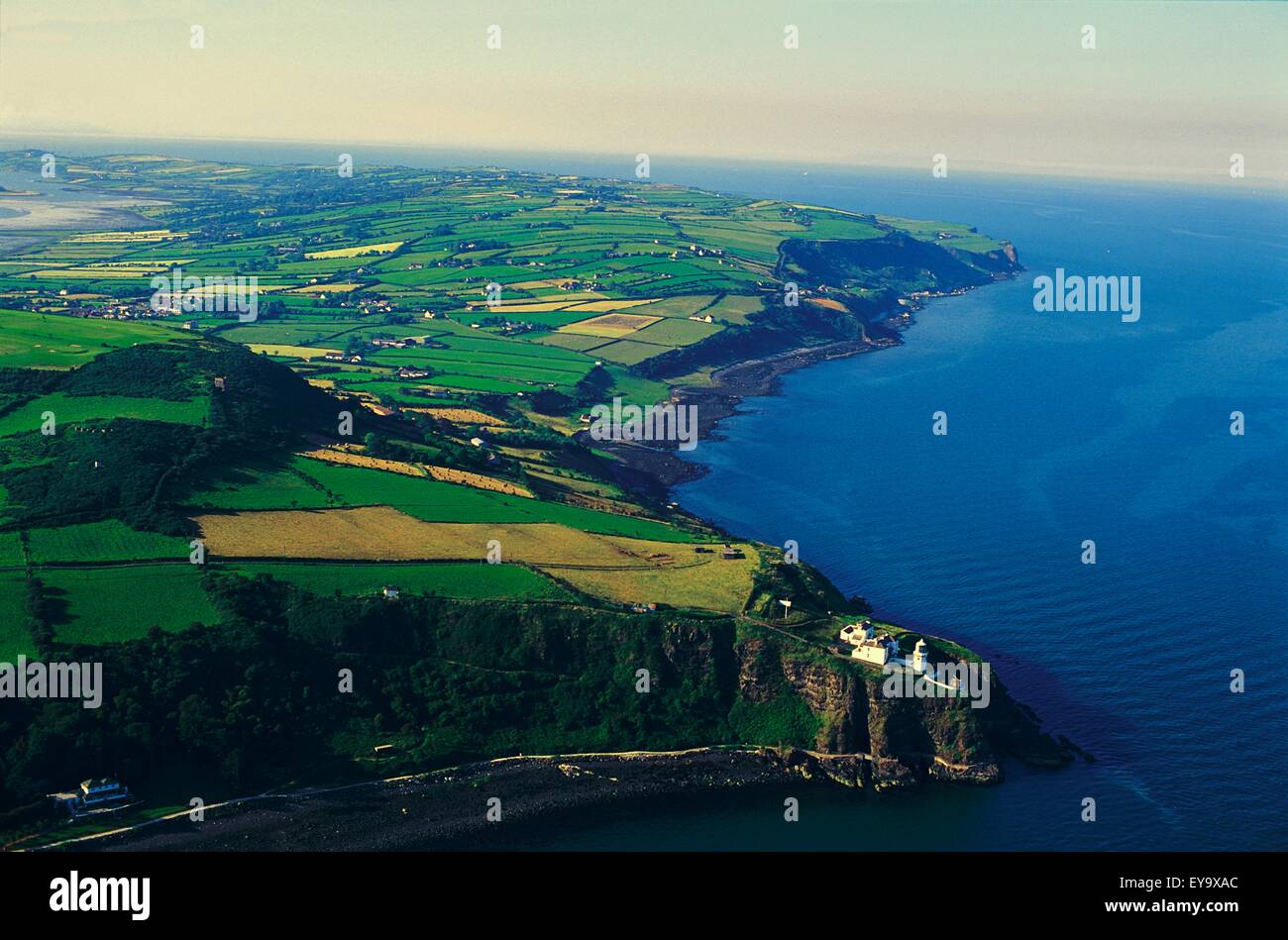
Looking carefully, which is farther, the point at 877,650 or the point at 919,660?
the point at 877,650

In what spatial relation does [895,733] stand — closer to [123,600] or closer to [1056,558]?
[1056,558]

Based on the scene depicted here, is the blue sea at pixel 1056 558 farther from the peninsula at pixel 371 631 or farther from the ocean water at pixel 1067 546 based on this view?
the peninsula at pixel 371 631

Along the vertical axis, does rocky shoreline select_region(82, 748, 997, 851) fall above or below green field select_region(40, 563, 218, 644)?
below

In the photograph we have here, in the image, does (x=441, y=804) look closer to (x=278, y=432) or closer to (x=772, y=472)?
(x=278, y=432)

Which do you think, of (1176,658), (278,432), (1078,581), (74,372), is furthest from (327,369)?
(1176,658)

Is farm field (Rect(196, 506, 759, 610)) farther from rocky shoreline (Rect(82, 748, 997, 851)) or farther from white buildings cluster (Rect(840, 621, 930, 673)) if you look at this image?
rocky shoreline (Rect(82, 748, 997, 851))

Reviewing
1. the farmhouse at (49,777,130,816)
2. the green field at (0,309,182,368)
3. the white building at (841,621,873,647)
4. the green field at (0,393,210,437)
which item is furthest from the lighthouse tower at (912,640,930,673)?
the green field at (0,309,182,368)

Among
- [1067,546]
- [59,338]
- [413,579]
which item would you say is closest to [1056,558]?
[1067,546]
